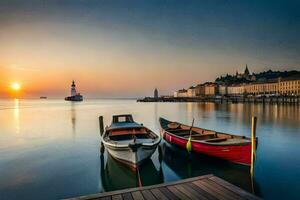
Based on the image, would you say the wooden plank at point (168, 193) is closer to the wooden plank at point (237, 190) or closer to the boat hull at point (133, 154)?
the wooden plank at point (237, 190)

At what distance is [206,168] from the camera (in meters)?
12.1

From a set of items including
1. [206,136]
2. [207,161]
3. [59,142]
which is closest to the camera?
[207,161]

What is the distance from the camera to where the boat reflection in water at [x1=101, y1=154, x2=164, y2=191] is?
34.3 feet

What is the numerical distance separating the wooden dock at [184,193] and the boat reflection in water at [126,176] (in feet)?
12.3

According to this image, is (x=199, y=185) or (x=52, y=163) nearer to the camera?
(x=199, y=185)

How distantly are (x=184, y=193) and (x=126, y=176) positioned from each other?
5941mm

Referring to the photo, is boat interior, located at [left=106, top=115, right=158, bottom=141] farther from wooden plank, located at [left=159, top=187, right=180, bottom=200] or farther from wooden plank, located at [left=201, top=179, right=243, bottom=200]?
wooden plank, located at [left=159, top=187, right=180, bottom=200]

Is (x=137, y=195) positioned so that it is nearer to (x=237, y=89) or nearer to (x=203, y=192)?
(x=203, y=192)

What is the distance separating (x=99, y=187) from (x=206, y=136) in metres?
8.48

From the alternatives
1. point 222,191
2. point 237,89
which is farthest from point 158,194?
point 237,89

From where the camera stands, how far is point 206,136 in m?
15.3

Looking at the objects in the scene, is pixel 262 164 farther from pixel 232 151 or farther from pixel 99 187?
pixel 99 187

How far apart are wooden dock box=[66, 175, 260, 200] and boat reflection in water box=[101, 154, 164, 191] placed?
3.75 metres

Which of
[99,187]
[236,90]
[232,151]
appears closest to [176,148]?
[232,151]
